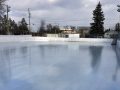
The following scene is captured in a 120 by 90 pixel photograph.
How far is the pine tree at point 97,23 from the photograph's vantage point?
177 feet

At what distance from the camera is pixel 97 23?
181 ft

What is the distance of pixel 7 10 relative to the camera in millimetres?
47375

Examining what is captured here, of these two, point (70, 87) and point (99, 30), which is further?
point (99, 30)

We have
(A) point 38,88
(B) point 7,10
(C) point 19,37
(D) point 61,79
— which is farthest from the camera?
(B) point 7,10

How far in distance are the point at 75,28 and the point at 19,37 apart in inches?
1797

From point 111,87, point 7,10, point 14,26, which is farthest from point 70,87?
point 14,26

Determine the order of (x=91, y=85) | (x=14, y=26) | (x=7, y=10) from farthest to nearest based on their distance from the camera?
(x=14, y=26) < (x=7, y=10) < (x=91, y=85)

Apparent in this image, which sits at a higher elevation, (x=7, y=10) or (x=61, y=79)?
(x=7, y=10)

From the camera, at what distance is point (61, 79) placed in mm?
6859

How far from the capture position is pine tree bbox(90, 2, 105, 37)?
54.0 m

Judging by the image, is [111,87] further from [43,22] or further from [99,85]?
[43,22]

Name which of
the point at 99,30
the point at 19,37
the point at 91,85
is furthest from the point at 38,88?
the point at 99,30

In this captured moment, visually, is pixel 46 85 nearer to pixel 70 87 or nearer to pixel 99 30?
pixel 70 87

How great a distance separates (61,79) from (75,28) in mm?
76509
